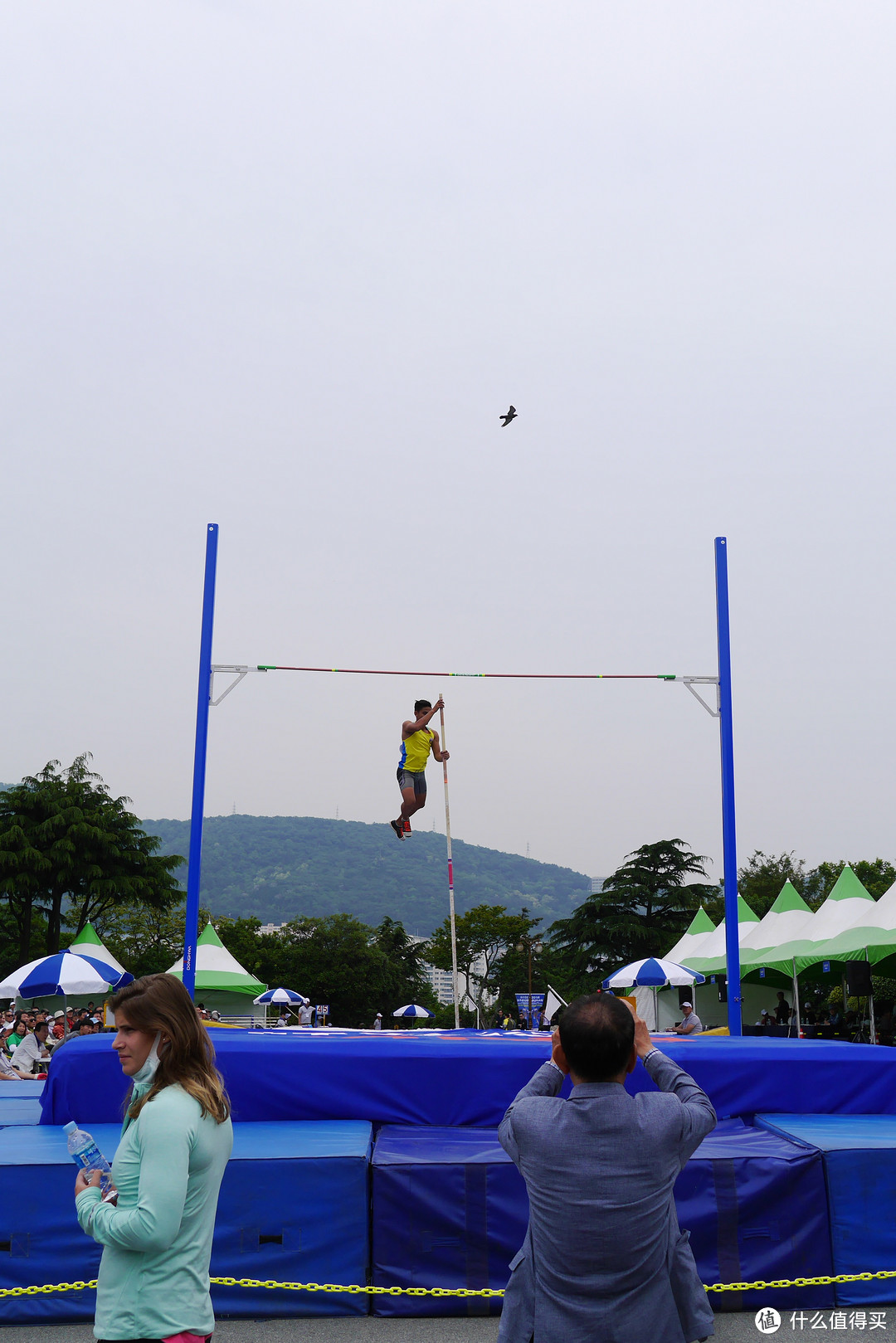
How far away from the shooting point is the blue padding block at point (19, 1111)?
575 centimetres

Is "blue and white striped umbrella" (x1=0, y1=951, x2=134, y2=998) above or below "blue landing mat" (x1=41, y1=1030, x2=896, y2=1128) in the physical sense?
below

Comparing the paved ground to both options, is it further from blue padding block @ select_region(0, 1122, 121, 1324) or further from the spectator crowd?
the spectator crowd

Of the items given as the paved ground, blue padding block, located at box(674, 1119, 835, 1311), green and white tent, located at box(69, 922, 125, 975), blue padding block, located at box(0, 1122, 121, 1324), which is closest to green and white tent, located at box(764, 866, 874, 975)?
Answer: blue padding block, located at box(674, 1119, 835, 1311)

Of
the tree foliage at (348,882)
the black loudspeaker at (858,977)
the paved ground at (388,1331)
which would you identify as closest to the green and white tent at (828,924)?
the black loudspeaker at (858,977)

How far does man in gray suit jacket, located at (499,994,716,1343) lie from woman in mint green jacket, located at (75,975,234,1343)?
0.64m

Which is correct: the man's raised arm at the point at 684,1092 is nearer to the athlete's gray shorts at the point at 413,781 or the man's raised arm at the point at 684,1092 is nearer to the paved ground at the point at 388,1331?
the paved ground at the point at 388,1331

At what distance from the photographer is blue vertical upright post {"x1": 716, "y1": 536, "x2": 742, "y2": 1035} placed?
921 centimetres

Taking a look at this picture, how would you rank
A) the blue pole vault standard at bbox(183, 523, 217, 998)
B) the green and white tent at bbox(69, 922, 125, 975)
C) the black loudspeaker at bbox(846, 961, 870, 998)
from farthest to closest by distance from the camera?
the green and white tent at bbox(69, 922, 125, 975)
the black loudspeaker at bbox(846, 961, 870, 998)
the blue pole vault standard at bbox(183, 523, 217, 998)

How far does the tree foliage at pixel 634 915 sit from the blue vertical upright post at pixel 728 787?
31.9 metres

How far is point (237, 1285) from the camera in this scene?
4438 millimetres

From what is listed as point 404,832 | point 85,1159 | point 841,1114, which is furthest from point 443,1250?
point 404,832

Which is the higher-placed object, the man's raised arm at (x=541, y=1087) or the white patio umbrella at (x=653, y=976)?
the man's raised arm at (x=541, y=1087)

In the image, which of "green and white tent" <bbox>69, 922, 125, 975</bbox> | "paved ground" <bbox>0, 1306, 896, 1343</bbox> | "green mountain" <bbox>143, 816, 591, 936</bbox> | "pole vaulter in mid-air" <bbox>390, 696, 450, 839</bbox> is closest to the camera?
"paved ground" <bbox>0, 1306, 896, 1343</bbox>

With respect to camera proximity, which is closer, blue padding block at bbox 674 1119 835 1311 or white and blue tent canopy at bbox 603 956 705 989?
blue padding block at bbox 674 1119 835 1311
